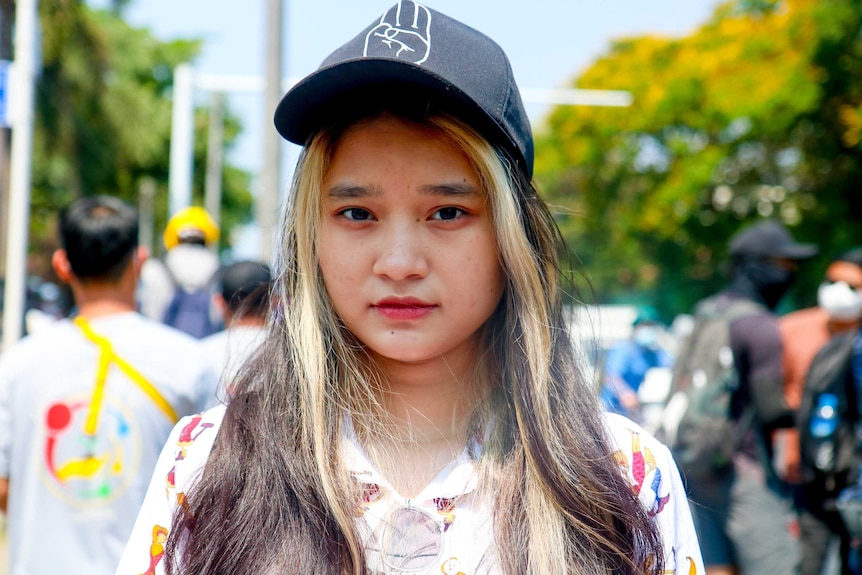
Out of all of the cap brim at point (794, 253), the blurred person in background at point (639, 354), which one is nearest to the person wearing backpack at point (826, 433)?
the cap brim at point (794, 253)

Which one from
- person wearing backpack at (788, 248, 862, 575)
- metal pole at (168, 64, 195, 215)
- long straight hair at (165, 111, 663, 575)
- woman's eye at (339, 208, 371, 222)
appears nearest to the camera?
long straight hair at (165, 111, 663, 575)

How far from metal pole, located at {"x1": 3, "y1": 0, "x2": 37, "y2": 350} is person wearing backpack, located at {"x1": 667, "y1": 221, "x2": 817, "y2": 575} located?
3.41m

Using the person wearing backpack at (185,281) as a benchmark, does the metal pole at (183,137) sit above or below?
above

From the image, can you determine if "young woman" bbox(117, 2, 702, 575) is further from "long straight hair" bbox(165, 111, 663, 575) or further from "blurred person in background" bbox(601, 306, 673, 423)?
"blurred person in background" bbox(601, 306, 673, 423)

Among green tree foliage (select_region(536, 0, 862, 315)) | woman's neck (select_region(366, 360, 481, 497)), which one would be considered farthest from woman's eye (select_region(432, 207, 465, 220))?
green tree foliage (select_region(536, 0, 862, 315))

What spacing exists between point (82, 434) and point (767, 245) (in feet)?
11.5

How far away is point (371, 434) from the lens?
5.39ft

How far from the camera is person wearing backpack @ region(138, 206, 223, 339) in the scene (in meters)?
6.02

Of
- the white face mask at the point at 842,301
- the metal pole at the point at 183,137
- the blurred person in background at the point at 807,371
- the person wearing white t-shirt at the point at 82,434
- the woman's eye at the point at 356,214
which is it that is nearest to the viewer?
the woman's eye at the point at 356,214

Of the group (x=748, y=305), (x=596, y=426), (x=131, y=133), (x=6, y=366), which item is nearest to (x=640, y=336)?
(x=748, y=305)

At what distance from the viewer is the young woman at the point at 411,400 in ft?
4.94

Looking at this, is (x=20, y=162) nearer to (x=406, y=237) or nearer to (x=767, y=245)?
(x=767, y=245)

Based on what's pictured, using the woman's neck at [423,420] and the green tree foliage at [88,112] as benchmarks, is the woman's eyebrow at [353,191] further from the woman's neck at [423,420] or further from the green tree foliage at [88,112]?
the green tree foliage at [88,112]

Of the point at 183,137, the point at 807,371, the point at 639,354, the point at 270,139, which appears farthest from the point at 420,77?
the point at 183,137
